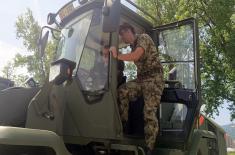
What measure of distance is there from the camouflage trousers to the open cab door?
506 mm

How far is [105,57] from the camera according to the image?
5.68m

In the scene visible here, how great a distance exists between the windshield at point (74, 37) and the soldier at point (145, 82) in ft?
1.49

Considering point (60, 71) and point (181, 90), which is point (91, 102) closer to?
point (60, 71)

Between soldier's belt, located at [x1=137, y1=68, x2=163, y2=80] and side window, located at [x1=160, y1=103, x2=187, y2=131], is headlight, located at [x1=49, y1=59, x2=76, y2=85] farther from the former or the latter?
side window, located at [x1=160, y1=103, x2=187, y2=131]

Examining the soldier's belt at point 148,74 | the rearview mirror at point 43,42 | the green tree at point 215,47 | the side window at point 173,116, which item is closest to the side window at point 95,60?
the soldier's belt at point 148,74

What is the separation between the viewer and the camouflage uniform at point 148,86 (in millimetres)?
5828

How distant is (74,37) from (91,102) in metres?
0.95

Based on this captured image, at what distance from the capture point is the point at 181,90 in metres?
6.67

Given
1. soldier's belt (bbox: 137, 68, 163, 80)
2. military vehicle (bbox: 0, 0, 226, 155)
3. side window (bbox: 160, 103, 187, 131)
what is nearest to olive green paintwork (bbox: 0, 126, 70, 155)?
military vehicle (bbox: 0, 0, 226, 155)

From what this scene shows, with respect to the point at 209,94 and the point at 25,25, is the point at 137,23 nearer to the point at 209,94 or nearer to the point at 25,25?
the point at 209,94

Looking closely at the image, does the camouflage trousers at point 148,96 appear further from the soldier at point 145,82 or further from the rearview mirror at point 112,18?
the rearview mirror at point 112,18

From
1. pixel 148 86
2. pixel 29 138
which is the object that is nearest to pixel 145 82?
pixel 148 86

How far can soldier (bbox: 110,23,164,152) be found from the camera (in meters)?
5.77

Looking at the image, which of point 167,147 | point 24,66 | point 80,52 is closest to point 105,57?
point 80,52
